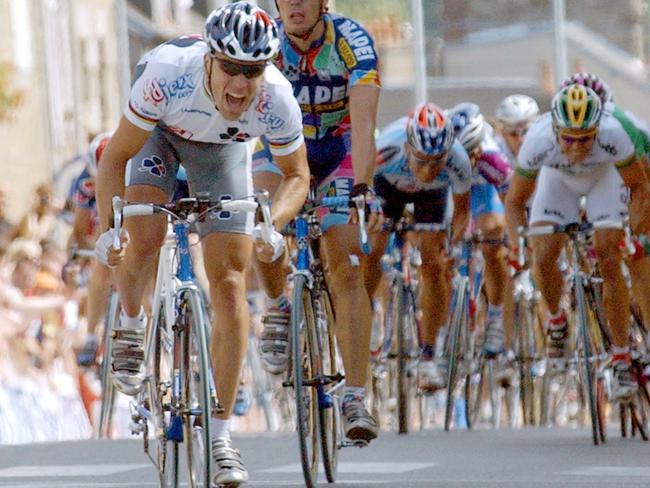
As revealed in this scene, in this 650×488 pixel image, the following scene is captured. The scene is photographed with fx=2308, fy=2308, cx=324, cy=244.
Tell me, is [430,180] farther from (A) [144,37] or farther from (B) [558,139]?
(A) [144,37]

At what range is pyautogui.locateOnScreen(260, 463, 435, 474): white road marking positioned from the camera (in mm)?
11484

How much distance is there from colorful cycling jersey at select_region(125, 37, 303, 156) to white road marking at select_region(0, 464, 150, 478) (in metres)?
2.72

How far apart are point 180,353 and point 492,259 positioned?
7.25 metres

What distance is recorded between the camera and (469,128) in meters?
15.7

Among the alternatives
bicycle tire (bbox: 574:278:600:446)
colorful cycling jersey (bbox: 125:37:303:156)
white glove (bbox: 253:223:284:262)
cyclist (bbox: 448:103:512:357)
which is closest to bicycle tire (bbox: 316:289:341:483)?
colorful cycling jersey (bbox: 125:37:303:156)

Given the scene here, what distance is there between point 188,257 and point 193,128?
0.58m

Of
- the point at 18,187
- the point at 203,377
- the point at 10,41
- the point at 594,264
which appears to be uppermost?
the point at 203,377

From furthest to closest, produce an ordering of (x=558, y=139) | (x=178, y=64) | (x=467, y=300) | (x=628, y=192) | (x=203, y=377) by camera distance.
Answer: (x=467, y=300)
(x=628, y=192)
(x=558, y=139)
(x=178, y=64)
(x=203, y=377)

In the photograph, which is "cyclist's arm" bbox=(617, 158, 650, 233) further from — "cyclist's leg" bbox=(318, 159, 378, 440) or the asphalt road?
"cyclist's leg" bbox=(318, 159, 378, 440)

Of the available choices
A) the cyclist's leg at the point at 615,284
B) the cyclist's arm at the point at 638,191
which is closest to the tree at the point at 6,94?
the cyclist's leg at the point at 615,284

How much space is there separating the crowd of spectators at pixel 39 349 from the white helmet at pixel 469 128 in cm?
310

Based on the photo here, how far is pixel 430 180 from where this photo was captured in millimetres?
14641

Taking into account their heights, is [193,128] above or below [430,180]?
above

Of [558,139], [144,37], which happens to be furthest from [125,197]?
[144,37]
